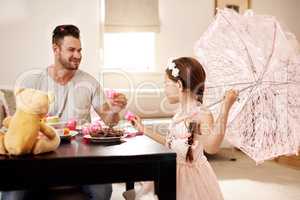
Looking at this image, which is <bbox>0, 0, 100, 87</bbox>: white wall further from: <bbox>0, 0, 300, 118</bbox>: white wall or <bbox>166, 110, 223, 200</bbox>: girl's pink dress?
<bbox>166, 110, 223, 200</bbox>: girl's pink dress

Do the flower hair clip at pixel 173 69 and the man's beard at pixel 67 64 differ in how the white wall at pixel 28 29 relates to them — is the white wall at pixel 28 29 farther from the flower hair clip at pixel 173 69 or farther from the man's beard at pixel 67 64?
the flower hair clip at pixel 173 69

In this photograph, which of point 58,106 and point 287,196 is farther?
point 287,196

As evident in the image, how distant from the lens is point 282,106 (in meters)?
2.02

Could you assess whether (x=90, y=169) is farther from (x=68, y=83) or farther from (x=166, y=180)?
(x=68, y=83)

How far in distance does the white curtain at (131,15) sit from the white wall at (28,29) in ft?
1.79

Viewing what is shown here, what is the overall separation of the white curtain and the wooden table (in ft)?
12.5

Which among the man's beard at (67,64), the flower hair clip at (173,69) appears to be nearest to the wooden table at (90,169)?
the flower hair clip at (173,69)

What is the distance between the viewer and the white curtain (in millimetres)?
4914

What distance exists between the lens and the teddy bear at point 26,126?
1223mm

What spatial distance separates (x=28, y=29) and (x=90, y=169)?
3.45 metres

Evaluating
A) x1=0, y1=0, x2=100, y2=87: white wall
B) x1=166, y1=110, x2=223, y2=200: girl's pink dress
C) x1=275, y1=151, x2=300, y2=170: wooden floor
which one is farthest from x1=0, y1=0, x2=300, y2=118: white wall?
x1=166, y1=110, x2=223, y2=200: girl's pink dress

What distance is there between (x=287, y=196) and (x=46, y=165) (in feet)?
7.78

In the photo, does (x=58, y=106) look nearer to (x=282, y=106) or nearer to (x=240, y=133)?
(x=240, y=133)

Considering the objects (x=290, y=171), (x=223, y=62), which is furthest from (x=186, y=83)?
(x=290, y=171)
